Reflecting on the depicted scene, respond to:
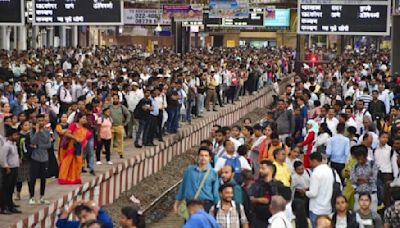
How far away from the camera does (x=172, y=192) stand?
74.0 ft

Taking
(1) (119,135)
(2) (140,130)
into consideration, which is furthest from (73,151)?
(2) (140,130)

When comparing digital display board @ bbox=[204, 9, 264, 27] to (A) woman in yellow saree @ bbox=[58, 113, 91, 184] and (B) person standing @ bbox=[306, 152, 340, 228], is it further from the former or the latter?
(B) person standing @ bbox=[306, 152, 340, 228]

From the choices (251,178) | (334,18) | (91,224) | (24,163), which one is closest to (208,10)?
(334,18)

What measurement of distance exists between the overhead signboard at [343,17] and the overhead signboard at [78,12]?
6.00 meters

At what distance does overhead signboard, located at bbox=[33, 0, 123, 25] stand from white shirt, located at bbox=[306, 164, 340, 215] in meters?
16.3

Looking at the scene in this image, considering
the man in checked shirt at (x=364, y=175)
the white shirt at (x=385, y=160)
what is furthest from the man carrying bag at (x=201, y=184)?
the white shirt at (x=385, y=160)

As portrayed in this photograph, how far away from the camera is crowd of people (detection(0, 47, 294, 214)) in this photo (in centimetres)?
1653

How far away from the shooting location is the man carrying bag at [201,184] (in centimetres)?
1293

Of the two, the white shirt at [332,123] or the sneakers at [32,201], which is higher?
the white shirt at [332,123]

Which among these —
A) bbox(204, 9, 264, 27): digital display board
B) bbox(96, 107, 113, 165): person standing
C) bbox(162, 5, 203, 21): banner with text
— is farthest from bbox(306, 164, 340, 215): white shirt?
bbox(204, 9, 264, 27): digital display board

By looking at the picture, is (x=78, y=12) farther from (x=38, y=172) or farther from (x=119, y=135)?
(x=38, y=172)

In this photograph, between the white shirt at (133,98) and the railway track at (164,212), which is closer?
the railway track at (164,212)

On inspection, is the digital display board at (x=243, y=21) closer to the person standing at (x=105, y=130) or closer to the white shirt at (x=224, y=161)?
the person standing at (x=105, y=130)

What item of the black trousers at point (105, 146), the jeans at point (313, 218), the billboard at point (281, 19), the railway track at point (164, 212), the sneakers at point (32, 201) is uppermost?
the billboard at point (281, 19)
